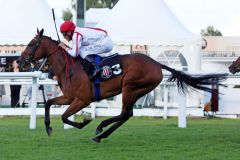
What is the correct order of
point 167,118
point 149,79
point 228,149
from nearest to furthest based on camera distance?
point 228,149 < point 149,79 < point 167,118

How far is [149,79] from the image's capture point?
10.9m

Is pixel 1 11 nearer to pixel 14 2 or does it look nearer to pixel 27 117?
pixel 14 2

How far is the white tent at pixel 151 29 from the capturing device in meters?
20.9

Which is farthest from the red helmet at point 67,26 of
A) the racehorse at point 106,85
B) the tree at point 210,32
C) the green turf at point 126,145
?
the tree at point 210,32

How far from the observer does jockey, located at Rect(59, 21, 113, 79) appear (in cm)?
1077

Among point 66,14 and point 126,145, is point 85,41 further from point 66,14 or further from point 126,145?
point 66,14

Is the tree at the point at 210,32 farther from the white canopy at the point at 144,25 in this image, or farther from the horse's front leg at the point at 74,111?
the horse's front leg at the point at 74,111

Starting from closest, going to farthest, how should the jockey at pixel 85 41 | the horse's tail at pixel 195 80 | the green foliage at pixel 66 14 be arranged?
the jockey at pixel 85 41, the horse's tail at pixel 195 80, the green foliage at pixel 66 14

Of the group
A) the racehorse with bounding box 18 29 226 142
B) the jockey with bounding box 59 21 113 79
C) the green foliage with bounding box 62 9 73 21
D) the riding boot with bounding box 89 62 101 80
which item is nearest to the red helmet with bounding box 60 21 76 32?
the jockey with bounding box 59 21 113 79

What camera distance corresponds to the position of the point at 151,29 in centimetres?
2139

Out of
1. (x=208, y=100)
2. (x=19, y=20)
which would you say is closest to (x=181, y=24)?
(x=208, y=100)

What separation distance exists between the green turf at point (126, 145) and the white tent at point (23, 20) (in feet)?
29.3

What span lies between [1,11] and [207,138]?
12666 mm

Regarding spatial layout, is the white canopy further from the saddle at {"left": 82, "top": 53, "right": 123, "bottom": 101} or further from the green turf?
the saddle at {"left": 82, "top": 53, "right": 123, "bottom": 101}
